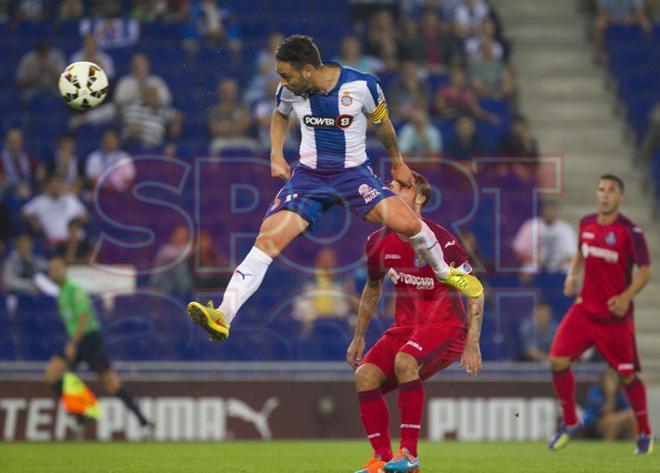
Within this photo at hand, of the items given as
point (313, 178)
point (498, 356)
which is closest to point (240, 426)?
point (498, 356)

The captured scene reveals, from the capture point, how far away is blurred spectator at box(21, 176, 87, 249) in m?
15.7

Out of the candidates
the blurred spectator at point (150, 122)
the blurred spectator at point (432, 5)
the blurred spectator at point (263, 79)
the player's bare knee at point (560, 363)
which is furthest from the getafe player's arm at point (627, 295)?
the blurred spectator at point (432, 5)

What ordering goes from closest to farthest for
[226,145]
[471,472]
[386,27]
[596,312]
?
[471,472]
[596,312]
[226,145]
[386,27]

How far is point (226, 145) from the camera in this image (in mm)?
16172

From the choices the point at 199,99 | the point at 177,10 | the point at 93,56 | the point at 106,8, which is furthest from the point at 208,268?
the point at 106,8

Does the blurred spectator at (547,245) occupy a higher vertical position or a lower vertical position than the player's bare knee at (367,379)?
higher

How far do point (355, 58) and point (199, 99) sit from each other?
2142 millimetres

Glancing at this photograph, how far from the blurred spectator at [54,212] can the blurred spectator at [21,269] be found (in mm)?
503

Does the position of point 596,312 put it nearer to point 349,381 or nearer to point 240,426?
point 349,381

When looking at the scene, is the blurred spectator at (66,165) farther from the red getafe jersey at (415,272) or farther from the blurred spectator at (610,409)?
the red getafe jersey at (415,272)

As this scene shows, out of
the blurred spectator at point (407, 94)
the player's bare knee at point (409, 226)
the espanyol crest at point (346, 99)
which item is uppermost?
the blurred spectator at point (407, 94)

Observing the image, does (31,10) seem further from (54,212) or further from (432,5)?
(432,5)

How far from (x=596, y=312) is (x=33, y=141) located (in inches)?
333

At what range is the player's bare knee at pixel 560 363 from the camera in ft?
38.2
